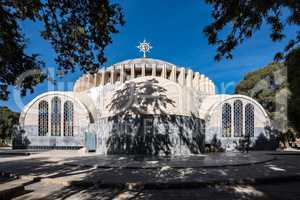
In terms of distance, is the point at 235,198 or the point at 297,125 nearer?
the point at 235,198

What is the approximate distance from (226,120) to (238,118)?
135 cm

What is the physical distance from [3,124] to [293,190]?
3947cm

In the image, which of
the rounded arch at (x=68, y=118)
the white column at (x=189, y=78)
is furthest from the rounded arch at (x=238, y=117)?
the rounded arch at (x=68, y=118)

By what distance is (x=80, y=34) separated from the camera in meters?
7.56

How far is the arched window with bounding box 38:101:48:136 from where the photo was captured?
27.9 metres

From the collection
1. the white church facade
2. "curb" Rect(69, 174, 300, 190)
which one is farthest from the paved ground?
the white church facade

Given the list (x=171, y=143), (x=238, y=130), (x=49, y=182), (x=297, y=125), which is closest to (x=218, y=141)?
(x=238, y=130)

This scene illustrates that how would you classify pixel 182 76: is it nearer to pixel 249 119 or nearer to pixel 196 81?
pixel 196 81

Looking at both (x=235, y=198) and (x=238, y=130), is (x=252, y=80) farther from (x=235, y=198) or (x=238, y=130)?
(x=235, y=198)

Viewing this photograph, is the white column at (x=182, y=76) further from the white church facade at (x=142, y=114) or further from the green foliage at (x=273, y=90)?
the green foliage at (x=273, y=90)

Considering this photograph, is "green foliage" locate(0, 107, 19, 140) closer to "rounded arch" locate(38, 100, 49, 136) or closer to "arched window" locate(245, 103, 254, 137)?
"rounded arch" locate(38, 100, 49, 136)

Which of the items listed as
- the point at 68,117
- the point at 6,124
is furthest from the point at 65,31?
the point at 6,124

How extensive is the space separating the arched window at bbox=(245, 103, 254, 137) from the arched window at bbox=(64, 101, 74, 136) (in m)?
19.9

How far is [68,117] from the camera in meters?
28.6
